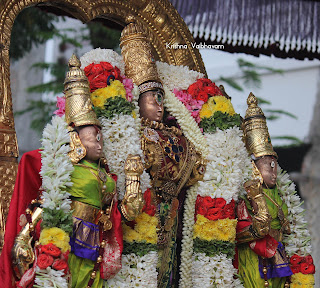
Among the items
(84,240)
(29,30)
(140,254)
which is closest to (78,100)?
(84,240)

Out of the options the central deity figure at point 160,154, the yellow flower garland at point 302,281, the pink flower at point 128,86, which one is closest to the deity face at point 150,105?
the central deity figure at point 160,154

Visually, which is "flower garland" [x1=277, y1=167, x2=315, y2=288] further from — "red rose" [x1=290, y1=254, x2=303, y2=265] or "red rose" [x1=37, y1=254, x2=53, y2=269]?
"red rose" [x1=37, y1=254, x2=53, y2=269]

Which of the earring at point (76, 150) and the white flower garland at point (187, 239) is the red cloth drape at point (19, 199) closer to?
the earring at point (76, 150)

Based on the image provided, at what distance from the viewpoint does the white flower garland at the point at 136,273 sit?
434cm

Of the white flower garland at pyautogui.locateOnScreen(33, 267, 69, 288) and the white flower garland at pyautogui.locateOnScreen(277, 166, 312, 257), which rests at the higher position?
the white flower garland at pyautogui.locateOnScreen(277, 166, 312, 257)

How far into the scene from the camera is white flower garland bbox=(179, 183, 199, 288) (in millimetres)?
5102

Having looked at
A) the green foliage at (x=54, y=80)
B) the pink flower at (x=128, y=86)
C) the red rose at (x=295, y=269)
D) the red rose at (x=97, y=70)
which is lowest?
the red rose at (x=295, y=269)

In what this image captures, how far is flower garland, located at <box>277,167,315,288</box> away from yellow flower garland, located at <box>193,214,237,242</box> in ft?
2.71

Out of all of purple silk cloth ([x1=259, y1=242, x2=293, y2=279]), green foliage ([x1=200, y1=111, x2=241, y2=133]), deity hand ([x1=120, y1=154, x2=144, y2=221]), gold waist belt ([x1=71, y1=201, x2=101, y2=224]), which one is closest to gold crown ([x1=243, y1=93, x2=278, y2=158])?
green foliage ([x1=200, y1=111, x2=241, y2=133])

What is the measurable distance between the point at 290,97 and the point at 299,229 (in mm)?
6463

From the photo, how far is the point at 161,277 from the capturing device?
488cm

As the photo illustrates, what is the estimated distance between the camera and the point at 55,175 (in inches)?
158

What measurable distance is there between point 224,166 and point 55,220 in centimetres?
186

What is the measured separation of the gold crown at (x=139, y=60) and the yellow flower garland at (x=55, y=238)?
1667mm
